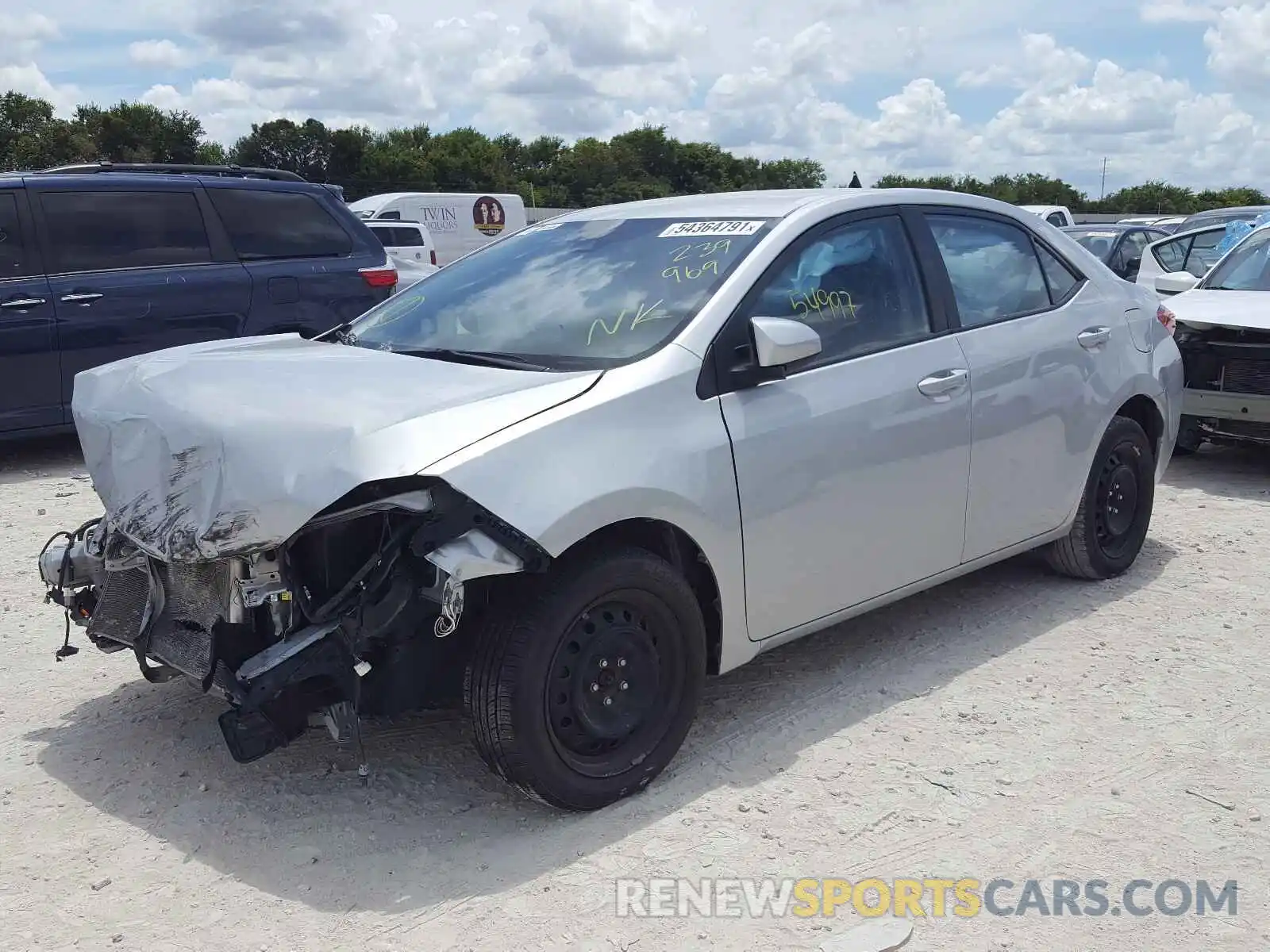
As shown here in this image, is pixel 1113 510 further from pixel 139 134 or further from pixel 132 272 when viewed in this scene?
pixel 139 134

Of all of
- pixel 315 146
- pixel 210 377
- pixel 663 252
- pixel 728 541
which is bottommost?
pixel 728 541

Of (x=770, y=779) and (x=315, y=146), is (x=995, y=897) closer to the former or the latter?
(x=770, y=779)

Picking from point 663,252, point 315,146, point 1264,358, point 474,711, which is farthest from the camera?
point 315,146

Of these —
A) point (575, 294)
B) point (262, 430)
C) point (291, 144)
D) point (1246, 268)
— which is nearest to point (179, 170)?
point (575, 294)

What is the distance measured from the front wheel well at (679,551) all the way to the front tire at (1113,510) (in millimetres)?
2244

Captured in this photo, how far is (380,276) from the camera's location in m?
9.07

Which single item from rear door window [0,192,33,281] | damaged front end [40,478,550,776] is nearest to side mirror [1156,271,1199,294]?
damaged front end [40,478,550,776]

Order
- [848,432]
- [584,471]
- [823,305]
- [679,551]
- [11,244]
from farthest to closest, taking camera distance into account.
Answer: [11,244] < [823,305] < [848,432] < [679,551] < [584,471]

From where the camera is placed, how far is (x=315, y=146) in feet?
212

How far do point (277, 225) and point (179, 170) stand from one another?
74 cm

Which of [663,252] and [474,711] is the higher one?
[663,252]

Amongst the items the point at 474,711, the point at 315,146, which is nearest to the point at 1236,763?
the point at 474,711

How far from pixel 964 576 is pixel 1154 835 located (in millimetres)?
2488

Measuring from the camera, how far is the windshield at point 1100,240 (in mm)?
15961
